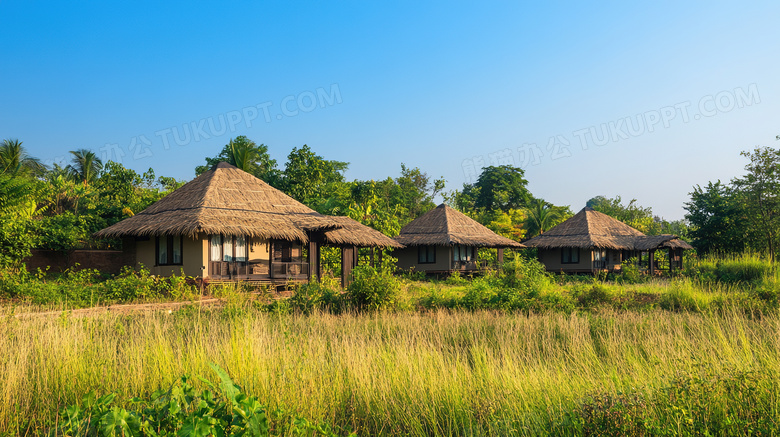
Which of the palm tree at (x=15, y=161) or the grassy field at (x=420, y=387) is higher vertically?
the palm tree at (x=15, y=161)

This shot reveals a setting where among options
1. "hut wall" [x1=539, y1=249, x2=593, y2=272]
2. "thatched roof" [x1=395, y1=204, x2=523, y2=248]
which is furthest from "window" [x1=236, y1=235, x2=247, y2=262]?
"hut wall" [x1=539, y1=249, x2=593, y2=272]

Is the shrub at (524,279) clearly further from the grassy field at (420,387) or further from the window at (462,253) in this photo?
the grassy field at (420,387)

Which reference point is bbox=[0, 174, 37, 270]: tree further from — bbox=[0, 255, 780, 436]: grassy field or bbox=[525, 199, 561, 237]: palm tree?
bbox=[525, 199, 561, 237]: palm tree

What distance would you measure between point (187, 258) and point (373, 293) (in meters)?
9.37

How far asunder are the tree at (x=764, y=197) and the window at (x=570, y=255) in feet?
29.9

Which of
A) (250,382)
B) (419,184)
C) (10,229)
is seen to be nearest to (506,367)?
(250,382)

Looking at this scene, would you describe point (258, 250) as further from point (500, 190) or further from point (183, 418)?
point (500, 190)

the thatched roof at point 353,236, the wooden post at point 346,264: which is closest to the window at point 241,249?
the thatched roof at point 353,236

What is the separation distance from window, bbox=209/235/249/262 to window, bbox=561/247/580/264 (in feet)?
69.1

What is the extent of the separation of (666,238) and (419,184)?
22.5 m

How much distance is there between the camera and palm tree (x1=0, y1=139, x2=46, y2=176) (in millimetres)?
30295

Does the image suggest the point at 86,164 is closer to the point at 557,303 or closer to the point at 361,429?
the point at 557,303

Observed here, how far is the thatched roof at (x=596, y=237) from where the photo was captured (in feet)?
107

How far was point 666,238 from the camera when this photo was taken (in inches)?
1276
